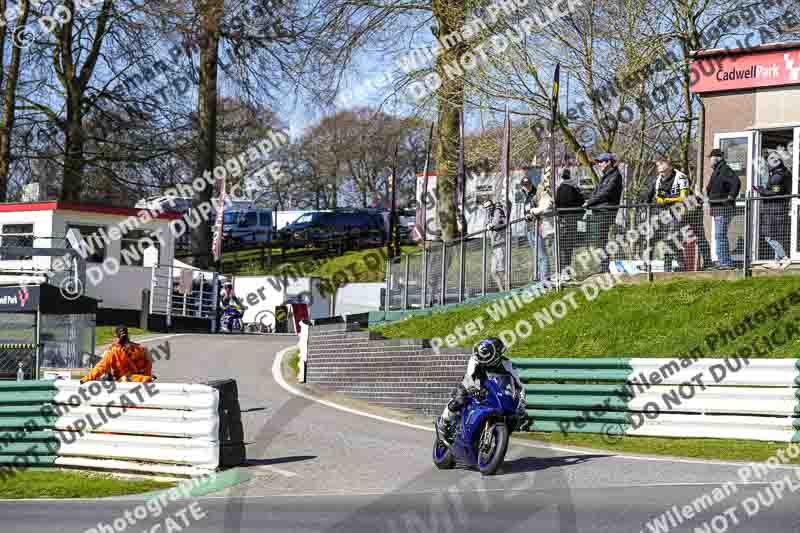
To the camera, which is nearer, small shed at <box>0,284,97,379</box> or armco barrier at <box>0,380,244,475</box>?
armco barrier at <box>0,380,244,475</box>

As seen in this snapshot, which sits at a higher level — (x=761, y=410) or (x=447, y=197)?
(x=447, y=197)

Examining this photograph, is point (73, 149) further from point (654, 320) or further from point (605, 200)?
point (654, 320)

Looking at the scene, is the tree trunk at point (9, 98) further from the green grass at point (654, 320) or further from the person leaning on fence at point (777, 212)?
the person leaning on fence at point (777, 212)

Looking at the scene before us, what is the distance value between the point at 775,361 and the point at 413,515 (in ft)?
20.1

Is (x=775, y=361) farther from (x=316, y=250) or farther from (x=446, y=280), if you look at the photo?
(x=316, y=250)

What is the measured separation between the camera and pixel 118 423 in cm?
1410

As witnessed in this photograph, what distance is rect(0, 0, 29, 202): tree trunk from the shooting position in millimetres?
38750

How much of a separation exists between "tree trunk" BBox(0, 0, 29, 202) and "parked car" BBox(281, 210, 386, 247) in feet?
63.4

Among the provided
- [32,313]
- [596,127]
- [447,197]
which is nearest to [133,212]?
[447,197]

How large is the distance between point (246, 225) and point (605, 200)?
44.7 m

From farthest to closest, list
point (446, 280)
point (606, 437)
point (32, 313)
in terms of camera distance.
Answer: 1. point (446, 280)
2. point (32, 313)
3. point (606, 437)

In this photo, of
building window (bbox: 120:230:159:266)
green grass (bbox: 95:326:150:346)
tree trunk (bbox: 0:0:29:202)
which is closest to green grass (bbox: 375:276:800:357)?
green grass (bbox: 95:326:150:346)

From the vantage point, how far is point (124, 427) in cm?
1403

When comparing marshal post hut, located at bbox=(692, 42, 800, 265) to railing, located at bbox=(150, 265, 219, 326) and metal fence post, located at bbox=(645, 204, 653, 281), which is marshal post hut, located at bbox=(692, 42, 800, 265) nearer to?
metal fence post, located at bbox=(645, 204, 653, 281)
